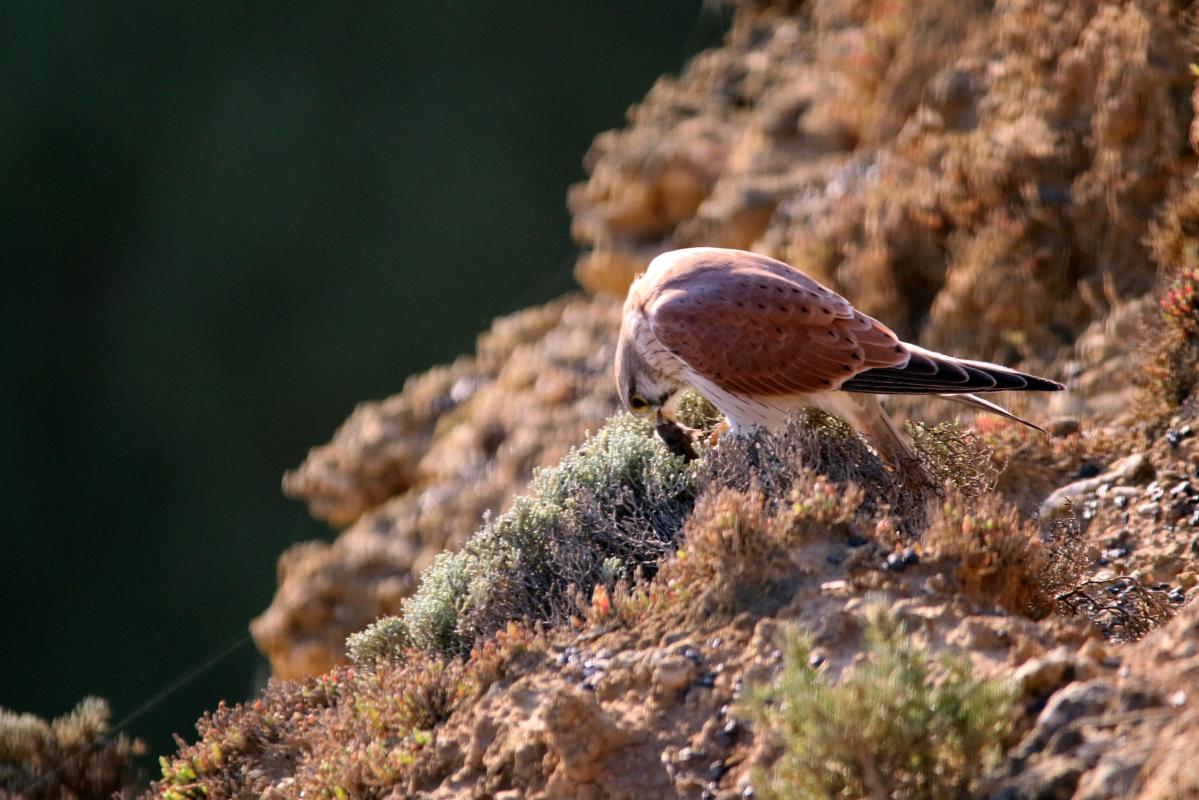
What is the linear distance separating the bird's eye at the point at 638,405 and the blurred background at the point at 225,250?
999cm

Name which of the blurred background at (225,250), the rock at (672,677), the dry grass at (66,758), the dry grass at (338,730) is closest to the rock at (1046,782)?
the rock at (672,677)

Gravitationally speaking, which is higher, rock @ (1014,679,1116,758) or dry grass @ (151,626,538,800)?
dry grass @ (151,626,538,800)

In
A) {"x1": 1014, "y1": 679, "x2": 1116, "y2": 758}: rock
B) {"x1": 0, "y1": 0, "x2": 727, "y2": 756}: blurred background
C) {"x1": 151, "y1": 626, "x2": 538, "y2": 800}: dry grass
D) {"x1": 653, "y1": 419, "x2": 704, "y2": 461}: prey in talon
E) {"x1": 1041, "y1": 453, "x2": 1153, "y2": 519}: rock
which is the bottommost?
{"x1": 1041, "y1": 453, "x2": 1153, "y2": 519}: rock

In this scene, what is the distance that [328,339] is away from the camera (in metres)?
16.1

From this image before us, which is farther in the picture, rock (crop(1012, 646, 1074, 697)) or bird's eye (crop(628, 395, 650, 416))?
bird's eye (crop(628, 395, 650, 416))

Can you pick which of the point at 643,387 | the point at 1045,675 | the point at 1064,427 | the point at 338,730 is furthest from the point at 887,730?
the point at 1064,427

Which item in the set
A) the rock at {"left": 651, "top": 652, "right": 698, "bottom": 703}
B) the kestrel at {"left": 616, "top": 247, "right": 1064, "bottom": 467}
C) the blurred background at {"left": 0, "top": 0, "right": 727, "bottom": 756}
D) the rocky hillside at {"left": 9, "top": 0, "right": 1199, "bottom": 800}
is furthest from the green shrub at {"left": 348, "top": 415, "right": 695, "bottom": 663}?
the blurred background at {"left": 0, "top": 0, "right": 727, "bottom": 756}

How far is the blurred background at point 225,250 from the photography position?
15125 mm

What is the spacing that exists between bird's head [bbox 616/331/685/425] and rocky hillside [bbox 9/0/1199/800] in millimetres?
101

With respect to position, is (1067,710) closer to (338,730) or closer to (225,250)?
(338,730)

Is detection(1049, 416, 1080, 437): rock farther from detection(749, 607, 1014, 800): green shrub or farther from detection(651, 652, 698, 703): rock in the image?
detection(749, 607, 1014, 800): green shrub

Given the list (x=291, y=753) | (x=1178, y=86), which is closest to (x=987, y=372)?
(x=291, y=753)

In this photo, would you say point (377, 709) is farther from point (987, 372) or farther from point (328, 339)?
point (328, 339)

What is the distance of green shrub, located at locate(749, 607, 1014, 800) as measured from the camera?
2.29m
